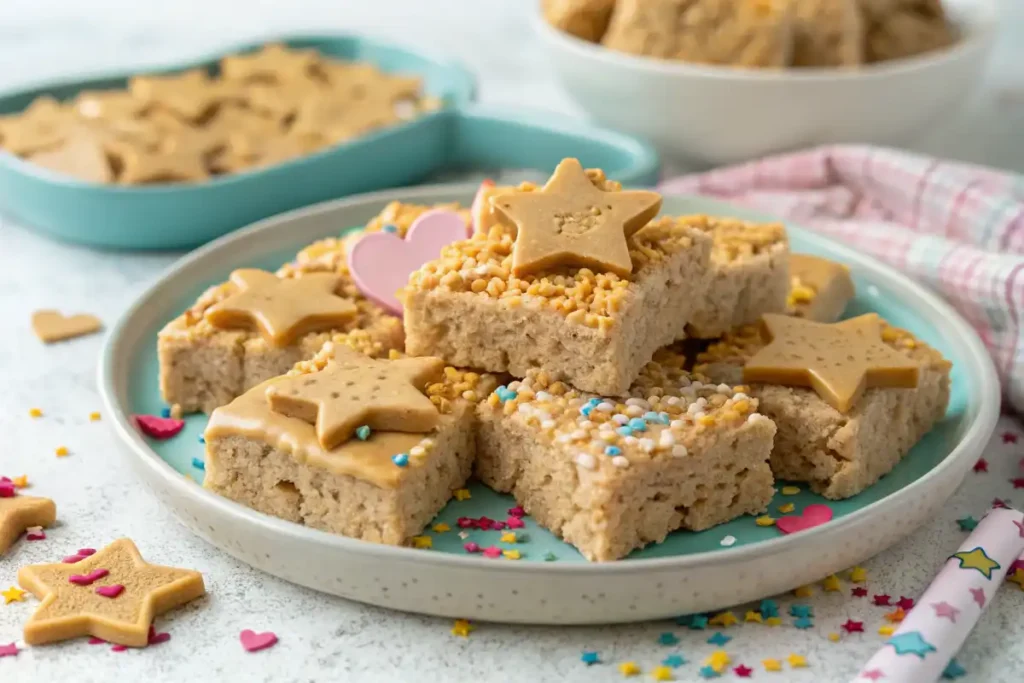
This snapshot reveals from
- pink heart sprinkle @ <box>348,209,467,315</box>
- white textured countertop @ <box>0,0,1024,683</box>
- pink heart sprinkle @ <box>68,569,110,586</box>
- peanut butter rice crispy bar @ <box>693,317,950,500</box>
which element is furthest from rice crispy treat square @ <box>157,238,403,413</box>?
peanut butter rice crispy bar @ <box>693,317,950,500</box>

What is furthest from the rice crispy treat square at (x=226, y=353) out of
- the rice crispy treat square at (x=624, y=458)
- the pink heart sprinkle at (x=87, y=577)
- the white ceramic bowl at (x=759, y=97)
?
the white ceramic bowl at (x=759, y=97)

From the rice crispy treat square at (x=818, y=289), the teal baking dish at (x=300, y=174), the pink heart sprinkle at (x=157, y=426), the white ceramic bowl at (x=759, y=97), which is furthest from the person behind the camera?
the white ceramic bowl at (x=759, y=97)

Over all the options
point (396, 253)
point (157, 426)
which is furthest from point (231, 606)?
point (396, 253)

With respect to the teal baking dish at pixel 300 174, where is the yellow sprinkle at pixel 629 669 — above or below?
below

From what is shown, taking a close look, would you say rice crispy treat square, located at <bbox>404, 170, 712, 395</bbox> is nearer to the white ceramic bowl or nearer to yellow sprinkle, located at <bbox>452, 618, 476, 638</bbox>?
yellow sprinkle, located at <bbox>452, 618, 476, 638</bbox>

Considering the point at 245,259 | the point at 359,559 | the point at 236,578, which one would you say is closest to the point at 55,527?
the point at 236,578

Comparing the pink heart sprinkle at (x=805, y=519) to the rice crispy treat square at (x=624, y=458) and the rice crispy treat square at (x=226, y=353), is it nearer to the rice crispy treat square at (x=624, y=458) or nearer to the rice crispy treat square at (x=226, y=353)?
the rice crispy treat square at (x=624, y=458)

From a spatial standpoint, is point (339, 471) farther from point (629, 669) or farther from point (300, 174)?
point (300, 174)
